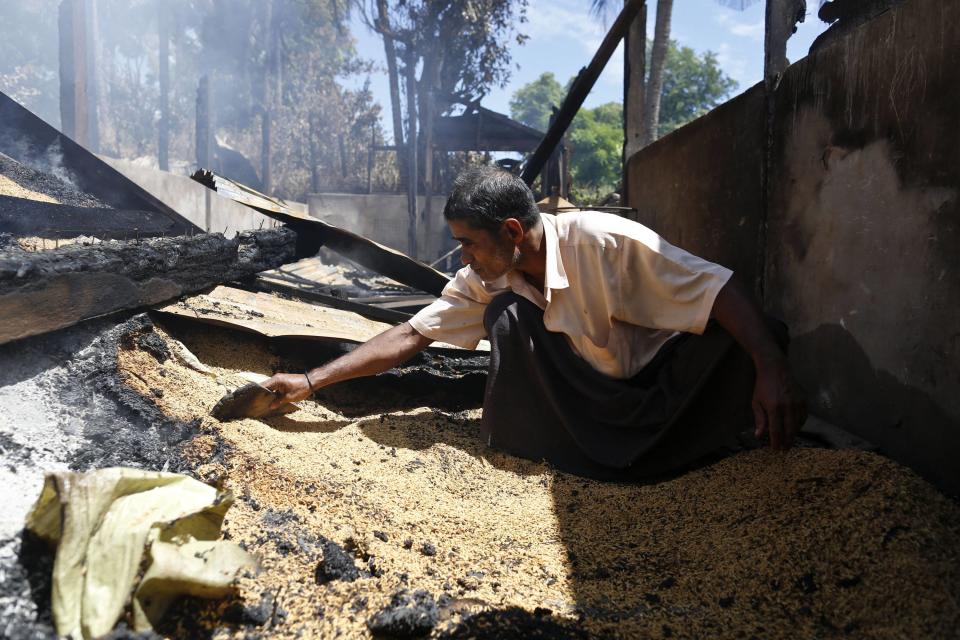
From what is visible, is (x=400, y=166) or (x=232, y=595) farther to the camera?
(x=400, y=166)

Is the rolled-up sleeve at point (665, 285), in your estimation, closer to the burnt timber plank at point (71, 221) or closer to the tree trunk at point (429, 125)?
the burnt timber plank at point (71, 221)

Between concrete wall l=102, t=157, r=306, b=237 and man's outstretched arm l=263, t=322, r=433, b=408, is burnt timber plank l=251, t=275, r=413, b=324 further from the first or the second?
concrete wall l=102, t=157, r=306, b=237

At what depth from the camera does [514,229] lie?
8.02 ft

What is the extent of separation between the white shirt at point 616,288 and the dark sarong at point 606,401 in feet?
0.22

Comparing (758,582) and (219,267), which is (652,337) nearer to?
(758,582)

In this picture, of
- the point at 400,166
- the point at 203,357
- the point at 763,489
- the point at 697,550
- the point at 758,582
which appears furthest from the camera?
the point at 400,166

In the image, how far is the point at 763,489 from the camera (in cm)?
201

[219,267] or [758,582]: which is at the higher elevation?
[219,267]

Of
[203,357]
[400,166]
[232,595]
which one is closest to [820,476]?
[232,595]

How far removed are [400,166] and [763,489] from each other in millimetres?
14516

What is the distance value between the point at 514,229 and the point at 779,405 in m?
1.13

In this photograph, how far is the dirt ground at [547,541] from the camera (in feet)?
4.57

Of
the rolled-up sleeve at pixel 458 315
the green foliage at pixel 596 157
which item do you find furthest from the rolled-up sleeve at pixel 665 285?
the green foliage at pixel 596 157

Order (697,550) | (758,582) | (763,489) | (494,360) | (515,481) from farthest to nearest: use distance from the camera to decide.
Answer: (494,360) < (515,481) < (763,489) < (697,550) < (758,582)
